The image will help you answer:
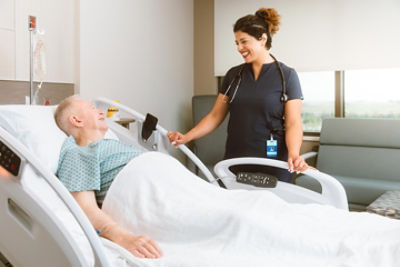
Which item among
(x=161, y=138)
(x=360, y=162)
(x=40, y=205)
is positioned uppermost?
(x=161, y=138)

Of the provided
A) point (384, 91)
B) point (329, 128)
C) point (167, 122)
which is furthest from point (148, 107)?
point (384, 91)

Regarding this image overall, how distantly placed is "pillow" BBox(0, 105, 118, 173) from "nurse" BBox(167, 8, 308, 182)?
2.05 feet

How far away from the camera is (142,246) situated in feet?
3.51

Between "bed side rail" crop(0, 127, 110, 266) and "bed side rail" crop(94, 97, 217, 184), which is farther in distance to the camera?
"bed side rail" crop(94, 97, 217, 184)

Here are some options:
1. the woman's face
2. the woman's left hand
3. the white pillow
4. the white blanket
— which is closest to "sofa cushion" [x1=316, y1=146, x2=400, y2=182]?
the woman's face

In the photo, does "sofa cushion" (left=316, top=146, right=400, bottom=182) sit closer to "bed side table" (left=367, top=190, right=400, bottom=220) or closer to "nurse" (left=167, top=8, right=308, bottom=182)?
"bed side table" (left=367, top=190, right=400, bottom=220)

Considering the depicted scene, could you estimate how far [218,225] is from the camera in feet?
3.59

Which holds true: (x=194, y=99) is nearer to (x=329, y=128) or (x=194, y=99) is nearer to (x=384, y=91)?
(x=329, y=128)

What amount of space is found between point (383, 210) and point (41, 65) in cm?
220

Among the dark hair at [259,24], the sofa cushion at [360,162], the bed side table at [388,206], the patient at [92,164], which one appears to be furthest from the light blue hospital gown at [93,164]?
the sofa cushion at [360,162]

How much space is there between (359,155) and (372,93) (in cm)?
71

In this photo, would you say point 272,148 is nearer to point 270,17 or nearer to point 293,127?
point 293,127

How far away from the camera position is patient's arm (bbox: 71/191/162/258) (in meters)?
1.06

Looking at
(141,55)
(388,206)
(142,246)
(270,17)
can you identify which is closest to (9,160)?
(142,246)
